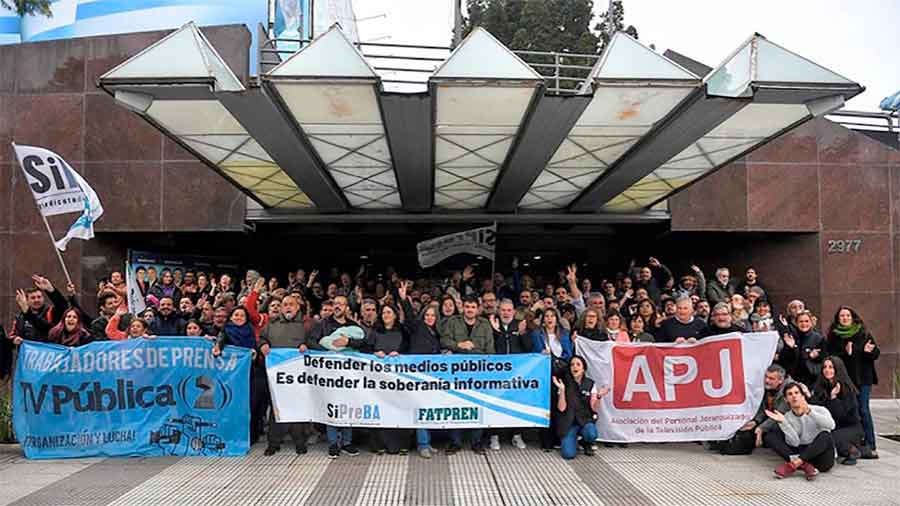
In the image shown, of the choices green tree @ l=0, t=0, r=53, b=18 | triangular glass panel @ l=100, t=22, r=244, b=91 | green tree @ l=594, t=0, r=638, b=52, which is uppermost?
green tree @ l=594, t=0, r=638, b=52

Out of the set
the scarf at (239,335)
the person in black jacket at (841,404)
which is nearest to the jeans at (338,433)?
the scarf at (239,335)

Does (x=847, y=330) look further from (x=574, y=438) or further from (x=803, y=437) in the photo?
(x=574, y=438)

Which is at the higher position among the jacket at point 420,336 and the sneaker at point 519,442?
the jacket at point 420,336

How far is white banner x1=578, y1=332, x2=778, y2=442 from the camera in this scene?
7766 millimetres

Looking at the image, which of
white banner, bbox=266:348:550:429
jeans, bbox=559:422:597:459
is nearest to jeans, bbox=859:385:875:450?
jeans, bbox=559:422:597:459

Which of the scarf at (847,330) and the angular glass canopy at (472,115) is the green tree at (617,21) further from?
the scarf at (847,330)

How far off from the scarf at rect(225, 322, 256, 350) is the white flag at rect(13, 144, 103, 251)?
310 cm

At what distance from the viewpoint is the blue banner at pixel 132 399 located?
759 cm

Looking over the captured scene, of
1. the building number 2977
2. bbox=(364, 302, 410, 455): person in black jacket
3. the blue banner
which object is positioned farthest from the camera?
the building number 2977

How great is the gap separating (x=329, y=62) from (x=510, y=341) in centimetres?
376

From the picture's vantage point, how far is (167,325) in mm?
8945

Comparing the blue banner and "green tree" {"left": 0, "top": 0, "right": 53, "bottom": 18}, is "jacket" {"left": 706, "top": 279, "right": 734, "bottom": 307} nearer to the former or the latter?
the blue banner

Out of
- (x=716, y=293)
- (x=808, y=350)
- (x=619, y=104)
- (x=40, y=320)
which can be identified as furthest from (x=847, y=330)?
(x=40, y=320)

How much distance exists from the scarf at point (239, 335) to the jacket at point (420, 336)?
5.90ft
